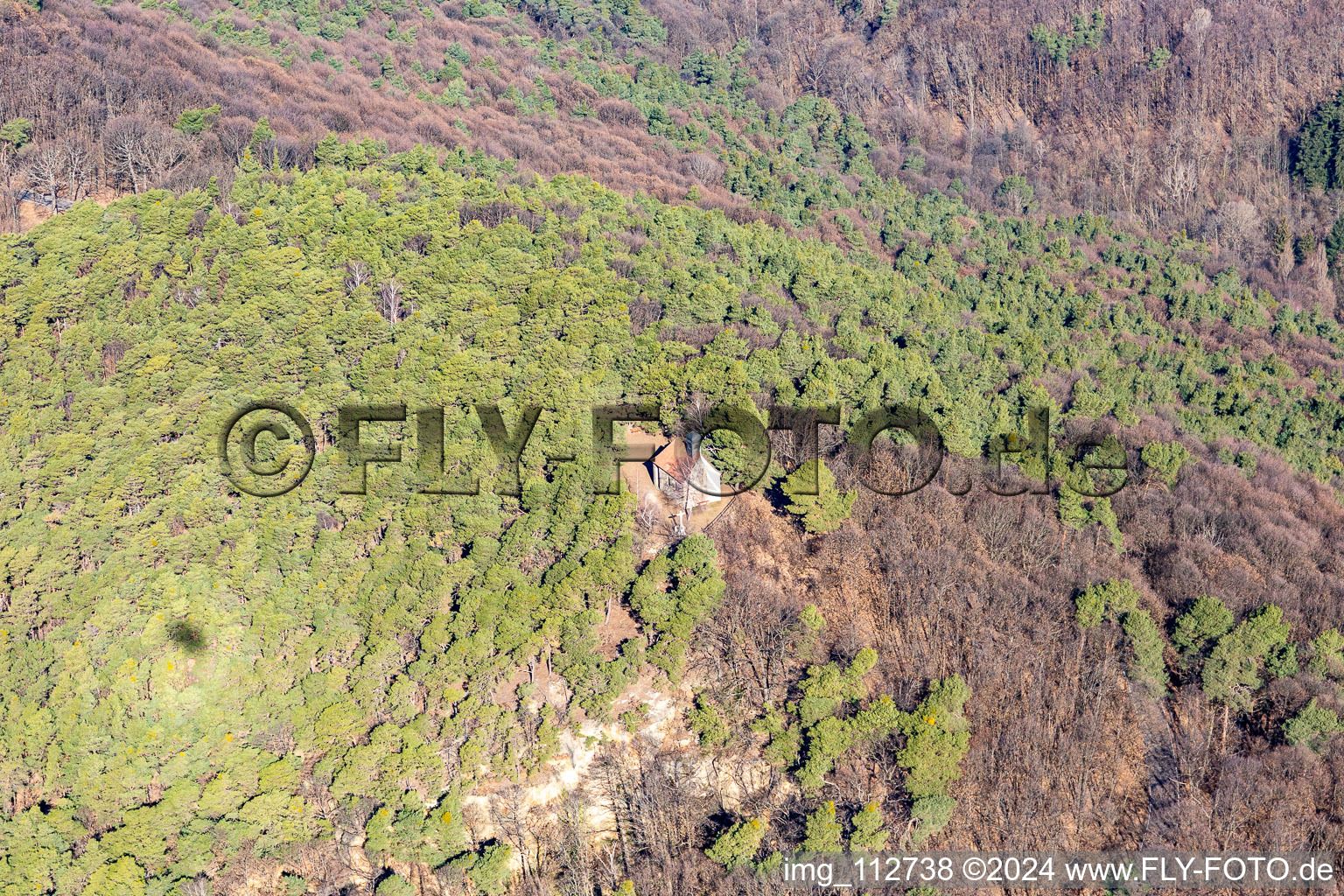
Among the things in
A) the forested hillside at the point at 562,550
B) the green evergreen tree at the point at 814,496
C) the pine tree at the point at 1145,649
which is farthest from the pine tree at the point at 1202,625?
the green evergreen tree at the point at 814,496

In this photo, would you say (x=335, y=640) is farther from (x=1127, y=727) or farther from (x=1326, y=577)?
(x=1326, y=577)

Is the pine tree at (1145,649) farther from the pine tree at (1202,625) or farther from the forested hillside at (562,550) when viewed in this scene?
the pine tree at (1202,625)

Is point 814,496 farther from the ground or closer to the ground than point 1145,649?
farther from the ground

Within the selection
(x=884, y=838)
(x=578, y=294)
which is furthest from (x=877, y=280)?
(x=884, y=838)

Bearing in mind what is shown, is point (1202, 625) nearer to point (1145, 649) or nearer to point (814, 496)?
point (1145, 649)

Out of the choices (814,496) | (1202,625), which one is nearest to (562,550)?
(814,496)

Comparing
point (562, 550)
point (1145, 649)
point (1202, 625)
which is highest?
point (562, 550)

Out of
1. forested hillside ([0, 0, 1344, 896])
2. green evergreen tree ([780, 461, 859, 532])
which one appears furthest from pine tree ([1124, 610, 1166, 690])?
green evergreen tree ([780, 461, 859, 532])

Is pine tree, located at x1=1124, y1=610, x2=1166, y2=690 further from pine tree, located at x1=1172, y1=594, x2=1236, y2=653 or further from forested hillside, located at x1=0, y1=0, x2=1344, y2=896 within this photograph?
pine tree, located at x1=1172, y1=594, x2=1236, y2=653
